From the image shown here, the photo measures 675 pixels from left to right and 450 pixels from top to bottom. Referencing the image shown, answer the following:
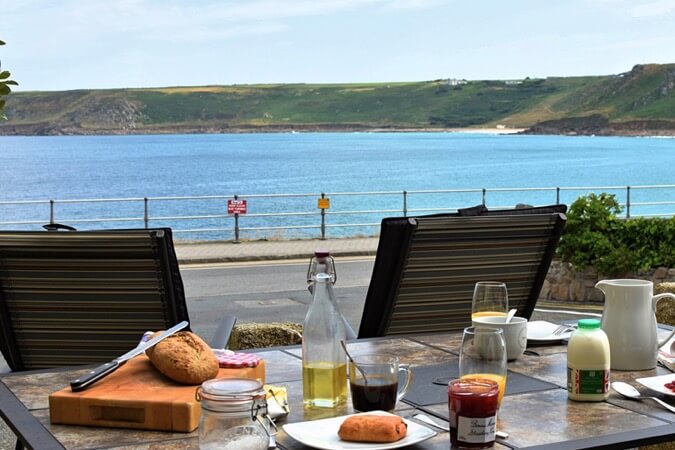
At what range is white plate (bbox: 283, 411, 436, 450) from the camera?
2.32m

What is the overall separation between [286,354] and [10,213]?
8188cm

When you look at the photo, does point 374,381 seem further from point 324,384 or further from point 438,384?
point 438,384

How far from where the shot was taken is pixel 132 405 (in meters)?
2.49

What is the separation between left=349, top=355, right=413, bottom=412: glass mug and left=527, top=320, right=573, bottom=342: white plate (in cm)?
106

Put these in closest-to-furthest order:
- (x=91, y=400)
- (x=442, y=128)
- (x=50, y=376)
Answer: (x=91, y=400), (x=50, y=376), (x=442, y=128)

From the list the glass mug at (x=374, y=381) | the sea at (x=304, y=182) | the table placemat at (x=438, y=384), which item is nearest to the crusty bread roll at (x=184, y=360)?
the glass mug at (x=374, y=381)

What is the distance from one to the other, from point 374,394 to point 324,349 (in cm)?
18

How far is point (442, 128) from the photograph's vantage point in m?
162

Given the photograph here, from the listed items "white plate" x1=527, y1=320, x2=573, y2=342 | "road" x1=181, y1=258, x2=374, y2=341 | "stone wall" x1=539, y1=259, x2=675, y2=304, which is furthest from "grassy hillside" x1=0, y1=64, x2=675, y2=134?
"white plate" x1=527, y1=320, x2=573, y2=342

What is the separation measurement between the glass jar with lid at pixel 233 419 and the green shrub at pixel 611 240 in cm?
918

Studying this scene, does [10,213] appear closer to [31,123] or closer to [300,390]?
[300,390]

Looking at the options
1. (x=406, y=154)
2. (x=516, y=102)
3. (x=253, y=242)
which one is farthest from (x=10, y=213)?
(x=516, y=102)

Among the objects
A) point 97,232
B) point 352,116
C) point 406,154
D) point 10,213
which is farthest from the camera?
point 352,116

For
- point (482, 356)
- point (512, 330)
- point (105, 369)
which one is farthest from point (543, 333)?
point (105, 369)
